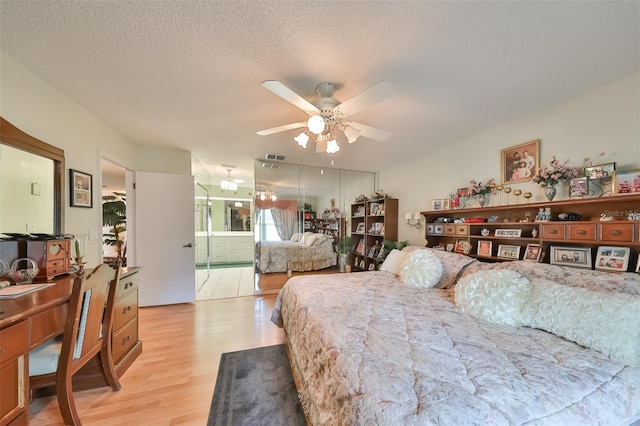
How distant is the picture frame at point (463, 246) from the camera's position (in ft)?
9.40

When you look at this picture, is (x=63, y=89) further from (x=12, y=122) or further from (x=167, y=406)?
(x=167, y=406)

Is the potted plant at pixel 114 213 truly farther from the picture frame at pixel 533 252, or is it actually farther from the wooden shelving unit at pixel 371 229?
the picture frame at pixel 533 252

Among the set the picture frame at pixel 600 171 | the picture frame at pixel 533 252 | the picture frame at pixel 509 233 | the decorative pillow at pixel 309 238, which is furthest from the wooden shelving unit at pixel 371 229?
the picture frame at pixel 600 171

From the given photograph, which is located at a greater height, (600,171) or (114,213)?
(600,171)

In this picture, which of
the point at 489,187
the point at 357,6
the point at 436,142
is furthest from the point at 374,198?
the point at 357,6

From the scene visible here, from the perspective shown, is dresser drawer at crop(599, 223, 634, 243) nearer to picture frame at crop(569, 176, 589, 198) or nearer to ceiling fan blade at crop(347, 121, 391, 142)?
picture frame at crop(569, 176, 589, 198)

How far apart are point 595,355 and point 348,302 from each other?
128cm

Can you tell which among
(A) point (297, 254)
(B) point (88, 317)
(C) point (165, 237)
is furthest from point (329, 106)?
(A) point (297, 254)

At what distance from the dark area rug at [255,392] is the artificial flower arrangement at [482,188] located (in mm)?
2771

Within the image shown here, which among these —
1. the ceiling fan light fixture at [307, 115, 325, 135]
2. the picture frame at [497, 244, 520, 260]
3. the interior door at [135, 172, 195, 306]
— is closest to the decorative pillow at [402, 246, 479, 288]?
the picture frame at [497, 244, 520, 260]

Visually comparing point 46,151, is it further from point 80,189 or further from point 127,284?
point 127,284

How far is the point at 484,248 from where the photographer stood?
8.89ft

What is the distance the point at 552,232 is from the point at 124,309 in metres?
3.81

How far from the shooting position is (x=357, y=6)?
3.94 feet
